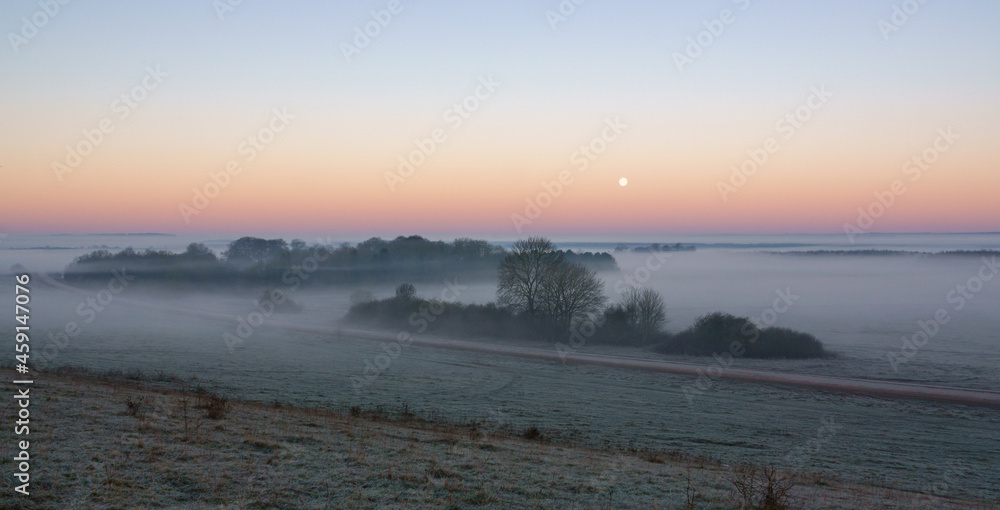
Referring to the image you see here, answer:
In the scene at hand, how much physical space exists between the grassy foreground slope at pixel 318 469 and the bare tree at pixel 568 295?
1880 inches

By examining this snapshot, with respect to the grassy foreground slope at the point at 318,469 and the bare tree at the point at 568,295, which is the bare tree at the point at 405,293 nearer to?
the bare tree at the point at 568,295

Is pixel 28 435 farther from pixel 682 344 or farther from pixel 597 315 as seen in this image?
pixel 597 315

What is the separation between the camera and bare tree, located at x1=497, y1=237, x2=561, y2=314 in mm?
67188

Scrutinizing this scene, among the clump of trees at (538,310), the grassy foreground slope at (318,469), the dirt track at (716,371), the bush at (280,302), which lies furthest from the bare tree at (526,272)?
the grassy foreground slope at (318,469)

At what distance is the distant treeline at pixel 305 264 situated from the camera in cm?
11581

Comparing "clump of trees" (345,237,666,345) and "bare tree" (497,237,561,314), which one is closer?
"clump of trees" (345,237,666,345)

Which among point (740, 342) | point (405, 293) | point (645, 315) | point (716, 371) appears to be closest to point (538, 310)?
point (645, 315)

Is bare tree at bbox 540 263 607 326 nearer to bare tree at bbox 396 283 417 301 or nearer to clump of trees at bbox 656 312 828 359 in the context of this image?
clump of trees at bbox 656 312 828 359

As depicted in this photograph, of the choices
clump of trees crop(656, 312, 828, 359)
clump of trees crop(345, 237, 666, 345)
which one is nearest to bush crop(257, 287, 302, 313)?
clump of trees crop(345, 237, 666, 345)

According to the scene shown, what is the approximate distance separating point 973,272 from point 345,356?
14871cm

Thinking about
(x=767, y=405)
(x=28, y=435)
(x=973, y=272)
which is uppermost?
(x=973, y=272)

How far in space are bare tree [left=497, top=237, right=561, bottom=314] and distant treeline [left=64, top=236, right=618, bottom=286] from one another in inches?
1542

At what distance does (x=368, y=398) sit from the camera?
26.0 meters

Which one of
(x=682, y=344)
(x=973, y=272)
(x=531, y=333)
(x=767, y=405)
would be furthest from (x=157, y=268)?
(x=973, y=272)
